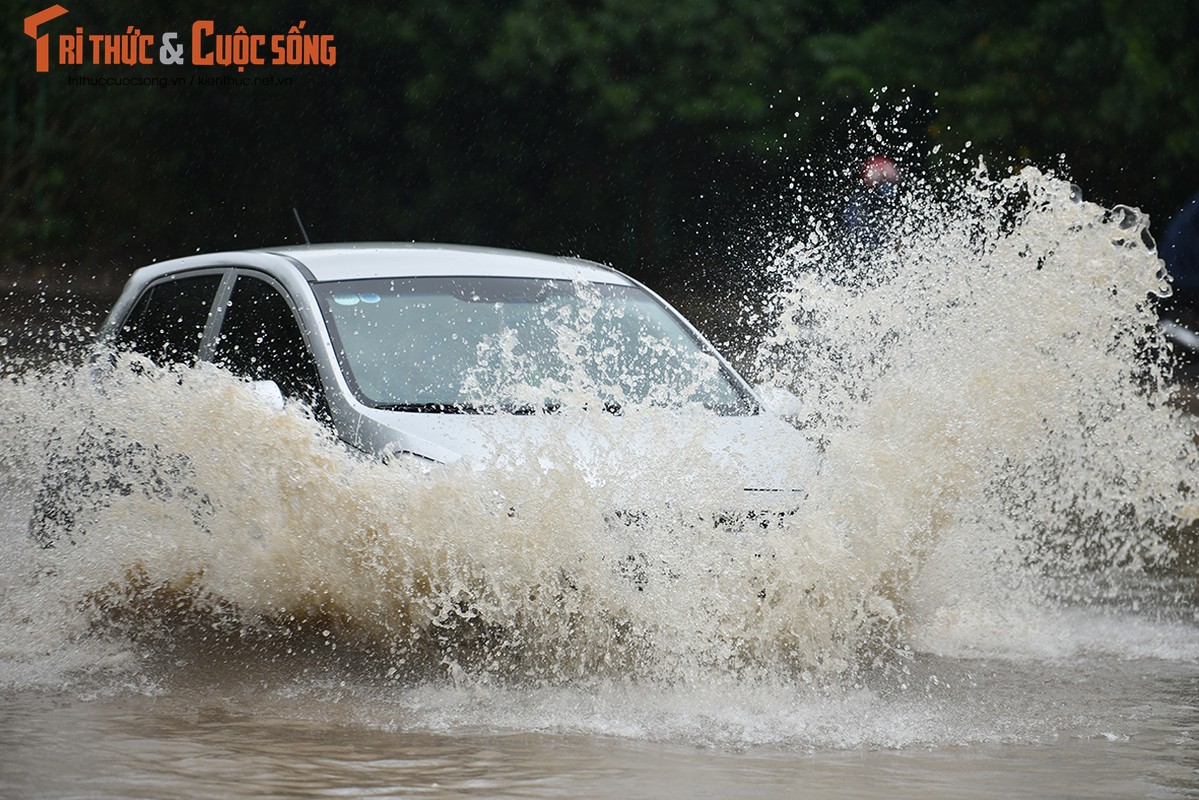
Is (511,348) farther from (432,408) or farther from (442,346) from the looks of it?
(432,408)

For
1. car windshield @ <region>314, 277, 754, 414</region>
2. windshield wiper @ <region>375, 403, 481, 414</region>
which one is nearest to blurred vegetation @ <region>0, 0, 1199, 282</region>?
car windshield @ <region>314, 277, 754, 414</region>

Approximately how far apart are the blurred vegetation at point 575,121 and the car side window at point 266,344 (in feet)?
44.4

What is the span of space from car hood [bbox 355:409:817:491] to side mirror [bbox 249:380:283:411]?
0.33 meters

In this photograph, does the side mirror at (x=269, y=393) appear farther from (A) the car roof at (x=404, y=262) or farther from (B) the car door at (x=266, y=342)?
(A) the car roof at (x=404, y=262)

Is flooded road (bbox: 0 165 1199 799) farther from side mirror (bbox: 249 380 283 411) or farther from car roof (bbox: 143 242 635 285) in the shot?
car roof (bbox: 143 242 635 285)

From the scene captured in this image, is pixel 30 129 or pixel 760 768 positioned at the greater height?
pixel 30 129

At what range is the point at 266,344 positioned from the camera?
7098mm

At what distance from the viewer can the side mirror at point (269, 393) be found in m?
6.45

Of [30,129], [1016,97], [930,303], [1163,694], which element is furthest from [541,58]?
[1163,694]

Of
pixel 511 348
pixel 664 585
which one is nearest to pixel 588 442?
pixel 664 585

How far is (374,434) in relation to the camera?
626cm

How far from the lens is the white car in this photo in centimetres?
636

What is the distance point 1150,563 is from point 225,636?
4885 millimetres

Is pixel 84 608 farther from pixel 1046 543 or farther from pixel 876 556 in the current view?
pixel 1046 543
